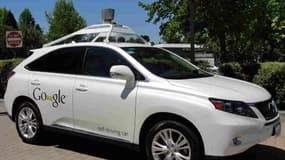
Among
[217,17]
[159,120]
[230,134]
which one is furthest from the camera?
[217,17]

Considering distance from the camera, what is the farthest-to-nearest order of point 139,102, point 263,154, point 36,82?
point 36,82 → point 263,154 → point 139,102

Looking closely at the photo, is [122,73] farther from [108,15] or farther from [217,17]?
[217,17]

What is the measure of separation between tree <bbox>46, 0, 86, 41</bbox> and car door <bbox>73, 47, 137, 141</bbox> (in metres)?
34.3

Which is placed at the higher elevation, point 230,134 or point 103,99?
point 103,99

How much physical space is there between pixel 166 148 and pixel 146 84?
852 millimetres

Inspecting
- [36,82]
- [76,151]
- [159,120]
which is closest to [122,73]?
[159,120]

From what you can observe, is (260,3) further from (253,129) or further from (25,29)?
(25,29)

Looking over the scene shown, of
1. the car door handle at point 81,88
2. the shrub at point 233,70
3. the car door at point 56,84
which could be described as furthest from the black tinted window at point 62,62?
the shrub at point 233,70

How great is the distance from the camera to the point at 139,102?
5.28 metres

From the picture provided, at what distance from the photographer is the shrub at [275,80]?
32.7 feet

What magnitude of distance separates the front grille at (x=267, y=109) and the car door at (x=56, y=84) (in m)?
2.70

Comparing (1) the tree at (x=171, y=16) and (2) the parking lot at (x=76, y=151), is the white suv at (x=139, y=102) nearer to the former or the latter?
(2) the parking lot at (x=76, y=151)

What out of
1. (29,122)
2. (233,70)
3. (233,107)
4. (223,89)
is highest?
(223,89)

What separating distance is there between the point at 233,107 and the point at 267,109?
0.63 m
